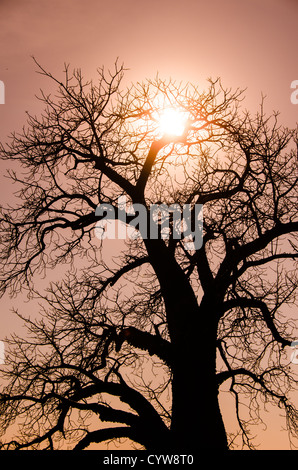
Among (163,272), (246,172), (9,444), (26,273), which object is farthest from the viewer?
(26,273)

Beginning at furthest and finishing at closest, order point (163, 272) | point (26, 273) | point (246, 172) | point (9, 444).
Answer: point (26, 273)
point (246, 172)
point (163, 272)
point (9, 444)

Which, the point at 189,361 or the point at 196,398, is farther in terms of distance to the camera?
the point at 189,361

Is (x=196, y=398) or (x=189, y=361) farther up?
(x=189, y=361)

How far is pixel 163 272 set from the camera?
21.8 ft

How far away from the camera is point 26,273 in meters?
7.71

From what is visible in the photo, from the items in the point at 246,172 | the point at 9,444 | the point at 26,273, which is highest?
the point at 246,172

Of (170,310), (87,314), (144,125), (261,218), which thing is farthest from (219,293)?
(144,125)

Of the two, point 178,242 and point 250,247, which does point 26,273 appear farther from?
point 250,247

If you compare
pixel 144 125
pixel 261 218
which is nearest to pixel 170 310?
pixel 261 218

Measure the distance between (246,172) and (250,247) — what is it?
1299 millimetres

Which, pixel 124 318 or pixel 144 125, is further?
pixel 144 125

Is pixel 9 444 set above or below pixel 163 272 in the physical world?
below

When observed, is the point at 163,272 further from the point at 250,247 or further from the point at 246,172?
the point at 246,172

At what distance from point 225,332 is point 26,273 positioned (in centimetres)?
314
